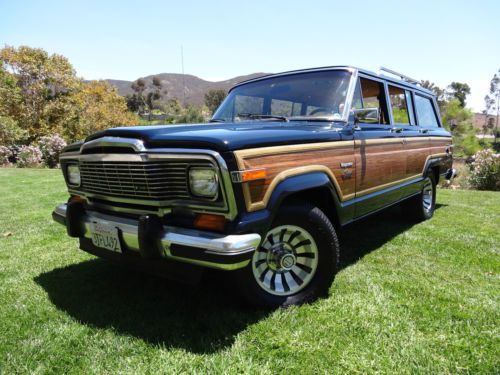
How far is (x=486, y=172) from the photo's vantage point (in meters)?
10.7

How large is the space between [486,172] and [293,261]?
35.2 ft

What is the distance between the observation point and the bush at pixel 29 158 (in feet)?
51.0

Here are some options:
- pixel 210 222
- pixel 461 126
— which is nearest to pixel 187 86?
pixel 461 126

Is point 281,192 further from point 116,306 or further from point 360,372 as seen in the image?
point 116,306

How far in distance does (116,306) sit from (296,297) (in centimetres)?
139

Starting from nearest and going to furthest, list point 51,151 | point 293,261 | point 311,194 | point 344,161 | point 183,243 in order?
point 183,243 → point 293,261 → point 311,194 → point 344,161 → point 51,151

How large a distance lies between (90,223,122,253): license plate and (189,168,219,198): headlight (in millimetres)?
690

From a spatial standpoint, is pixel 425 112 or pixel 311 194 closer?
pixel 311 194

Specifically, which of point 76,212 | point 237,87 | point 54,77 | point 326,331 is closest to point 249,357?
point 326,331

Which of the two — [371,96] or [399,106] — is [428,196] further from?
[371,96]

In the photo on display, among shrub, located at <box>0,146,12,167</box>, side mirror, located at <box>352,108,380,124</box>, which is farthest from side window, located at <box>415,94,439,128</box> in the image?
shrub, located at <box>0,146,12,167</box>

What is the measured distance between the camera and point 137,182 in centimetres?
236

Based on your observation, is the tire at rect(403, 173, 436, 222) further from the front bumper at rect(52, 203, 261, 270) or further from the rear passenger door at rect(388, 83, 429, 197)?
→ the front bumper at rect(52, 203, 261, 270)

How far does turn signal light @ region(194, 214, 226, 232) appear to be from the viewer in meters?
2.16
